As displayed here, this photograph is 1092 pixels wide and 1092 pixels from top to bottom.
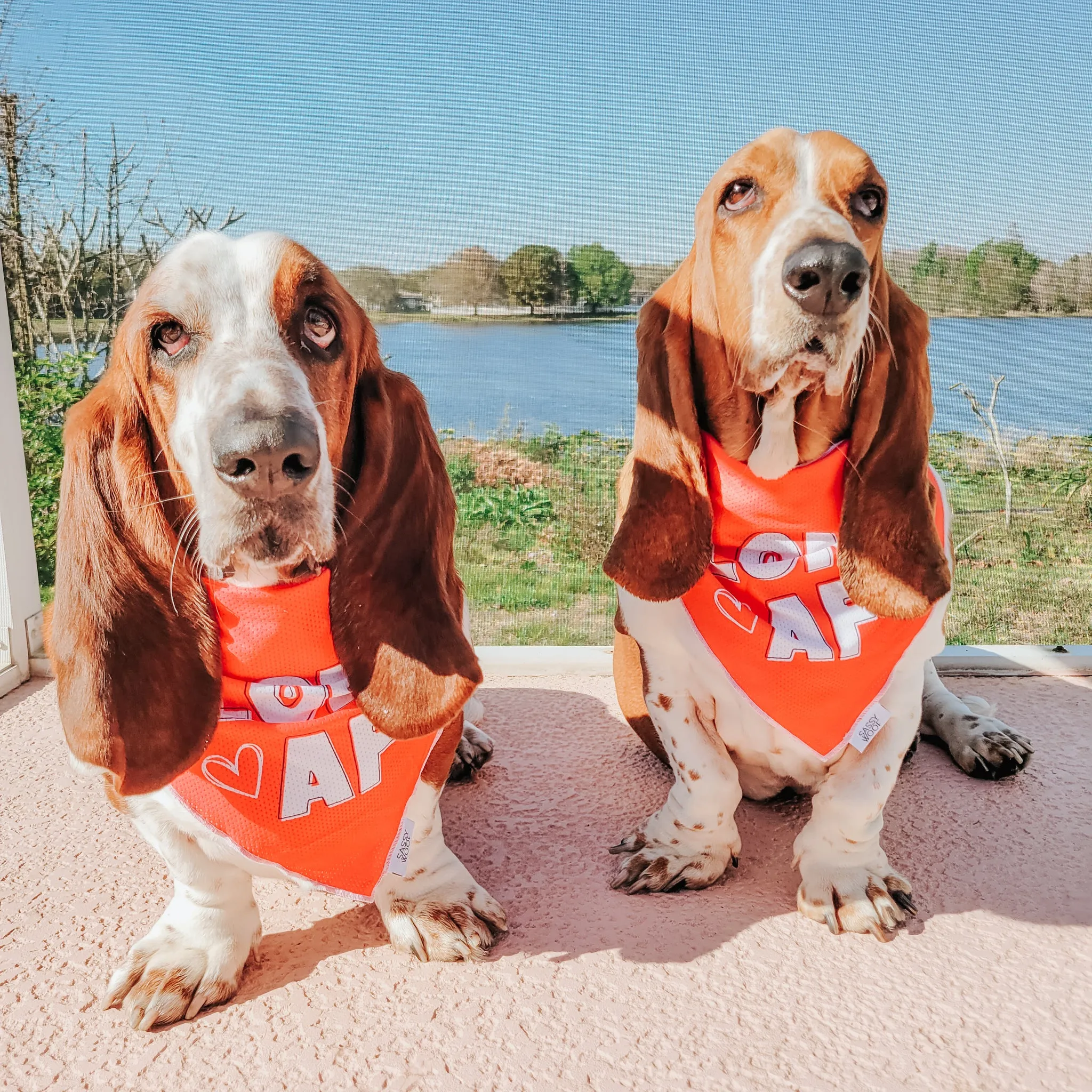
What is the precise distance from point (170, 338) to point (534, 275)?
2.78 m

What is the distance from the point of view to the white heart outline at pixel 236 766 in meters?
1.82

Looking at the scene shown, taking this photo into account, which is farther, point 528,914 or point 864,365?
point 528,914

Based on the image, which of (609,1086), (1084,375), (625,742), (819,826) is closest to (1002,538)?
(1084,375)

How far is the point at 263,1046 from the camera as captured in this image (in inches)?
68.7

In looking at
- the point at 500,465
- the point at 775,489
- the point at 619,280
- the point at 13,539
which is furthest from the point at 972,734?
the point at 13,539

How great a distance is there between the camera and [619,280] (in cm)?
396

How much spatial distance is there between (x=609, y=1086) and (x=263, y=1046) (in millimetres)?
611

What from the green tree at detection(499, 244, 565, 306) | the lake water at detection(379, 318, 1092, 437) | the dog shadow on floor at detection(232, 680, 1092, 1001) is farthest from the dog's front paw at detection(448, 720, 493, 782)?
the green tree at detection(499, 244, 565, 306)

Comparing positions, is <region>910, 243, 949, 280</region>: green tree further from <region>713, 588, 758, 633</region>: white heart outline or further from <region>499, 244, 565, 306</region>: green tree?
<region>713, 588, 758, 633</region>: white heart outline

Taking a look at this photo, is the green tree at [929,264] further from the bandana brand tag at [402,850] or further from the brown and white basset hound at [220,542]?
the bandana brand tag at [402,850]

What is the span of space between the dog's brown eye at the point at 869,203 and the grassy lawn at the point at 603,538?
2251 mm

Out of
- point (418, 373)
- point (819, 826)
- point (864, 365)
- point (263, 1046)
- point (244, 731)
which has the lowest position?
point (263, 1046)

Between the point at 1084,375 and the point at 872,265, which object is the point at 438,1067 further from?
the point at 1084,375

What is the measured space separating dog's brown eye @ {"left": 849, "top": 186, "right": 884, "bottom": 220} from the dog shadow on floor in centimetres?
141
